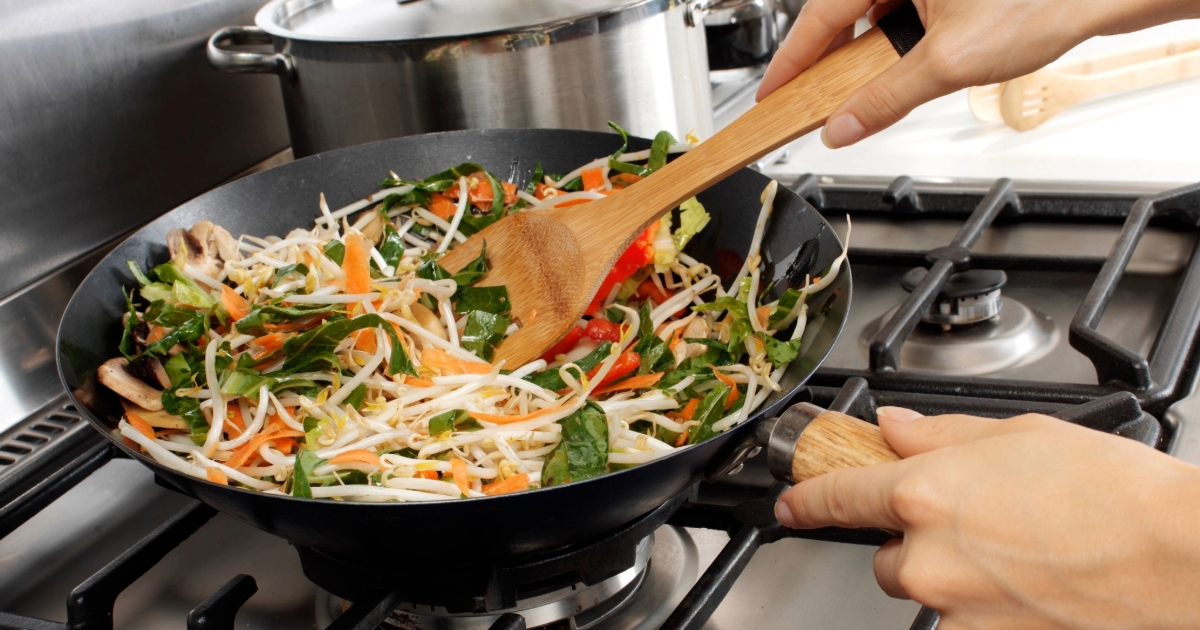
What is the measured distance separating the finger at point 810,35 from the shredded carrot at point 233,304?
71 cm

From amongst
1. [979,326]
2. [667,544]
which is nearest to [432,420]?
[667,544]

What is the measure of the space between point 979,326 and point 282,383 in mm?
926

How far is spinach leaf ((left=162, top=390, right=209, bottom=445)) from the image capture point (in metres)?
1.11

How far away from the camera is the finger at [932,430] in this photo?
737 millimetres

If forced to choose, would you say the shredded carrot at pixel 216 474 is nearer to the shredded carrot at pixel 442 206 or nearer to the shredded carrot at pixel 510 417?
the shredded carrot at pixel 510 417

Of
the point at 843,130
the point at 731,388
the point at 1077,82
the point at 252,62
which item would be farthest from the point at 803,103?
the point at 1077,82

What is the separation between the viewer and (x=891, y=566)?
0.75 meters

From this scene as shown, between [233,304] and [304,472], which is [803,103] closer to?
[304,472]

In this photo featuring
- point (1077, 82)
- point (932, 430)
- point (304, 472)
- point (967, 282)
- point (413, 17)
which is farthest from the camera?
point (1077, 82)

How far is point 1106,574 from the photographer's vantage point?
638mm

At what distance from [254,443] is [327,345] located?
0.14m

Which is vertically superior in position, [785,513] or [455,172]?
[455,172]

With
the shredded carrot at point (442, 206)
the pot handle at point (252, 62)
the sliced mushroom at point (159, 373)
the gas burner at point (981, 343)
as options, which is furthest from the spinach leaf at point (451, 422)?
the pot handle at point (252, 62)

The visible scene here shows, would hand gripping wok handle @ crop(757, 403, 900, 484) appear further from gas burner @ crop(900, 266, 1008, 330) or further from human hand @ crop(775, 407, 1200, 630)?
gas burner @ crop(900, 266, 1008, 330)
